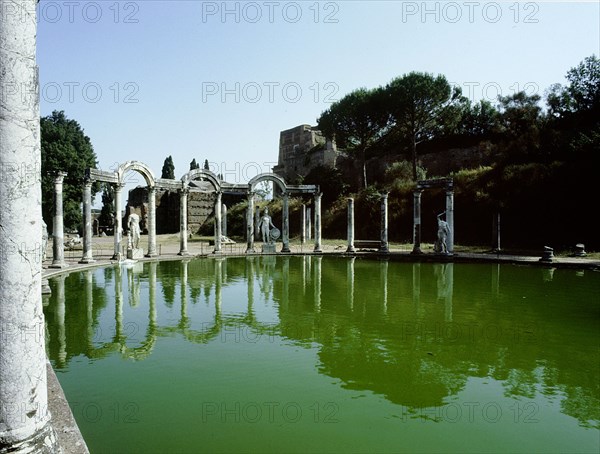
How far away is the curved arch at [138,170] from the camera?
68.4 ft

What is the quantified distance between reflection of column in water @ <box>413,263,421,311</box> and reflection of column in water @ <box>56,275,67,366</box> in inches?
295

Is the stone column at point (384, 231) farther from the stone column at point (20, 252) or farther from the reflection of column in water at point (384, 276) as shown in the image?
the stone column at point (20, 252)

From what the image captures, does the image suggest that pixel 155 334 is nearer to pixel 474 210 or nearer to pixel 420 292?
pixel 420 292

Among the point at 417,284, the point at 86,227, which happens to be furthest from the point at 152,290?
the point at 86,227

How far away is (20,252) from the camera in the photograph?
128 inches

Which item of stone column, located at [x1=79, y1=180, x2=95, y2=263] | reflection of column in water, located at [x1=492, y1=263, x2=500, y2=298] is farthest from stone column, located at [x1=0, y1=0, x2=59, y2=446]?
stone column, located at [x1=79, y1=180, x2=95, y2=263]

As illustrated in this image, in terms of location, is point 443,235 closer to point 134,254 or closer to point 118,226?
point 134,254

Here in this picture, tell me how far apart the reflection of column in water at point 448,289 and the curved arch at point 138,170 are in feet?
49.3

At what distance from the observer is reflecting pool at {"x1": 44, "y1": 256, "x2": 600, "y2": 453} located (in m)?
4.59

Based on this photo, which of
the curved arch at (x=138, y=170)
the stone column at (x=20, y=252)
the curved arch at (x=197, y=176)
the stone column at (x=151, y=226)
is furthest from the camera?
the curved arch at (x=197, y=176)

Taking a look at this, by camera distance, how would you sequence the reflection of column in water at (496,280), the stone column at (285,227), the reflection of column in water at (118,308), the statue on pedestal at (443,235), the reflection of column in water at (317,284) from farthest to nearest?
the stone column at (285,227) < the statue on pedestal at (443,235) < the reflection of column in water at (496,280) < the reflection of column in water at (317,284) < the reflection of column in water at (118,308)

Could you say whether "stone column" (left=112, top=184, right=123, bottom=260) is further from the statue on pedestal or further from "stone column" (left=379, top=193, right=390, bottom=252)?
the statue on pedestal

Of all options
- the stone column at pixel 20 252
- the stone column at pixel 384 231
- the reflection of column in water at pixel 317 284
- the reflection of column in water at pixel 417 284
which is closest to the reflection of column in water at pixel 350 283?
the reflection of column in water at pixel 317 284

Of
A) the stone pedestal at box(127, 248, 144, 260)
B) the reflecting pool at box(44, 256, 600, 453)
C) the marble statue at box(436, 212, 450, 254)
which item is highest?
the marble statue at box(436, 212, 450, 254)
